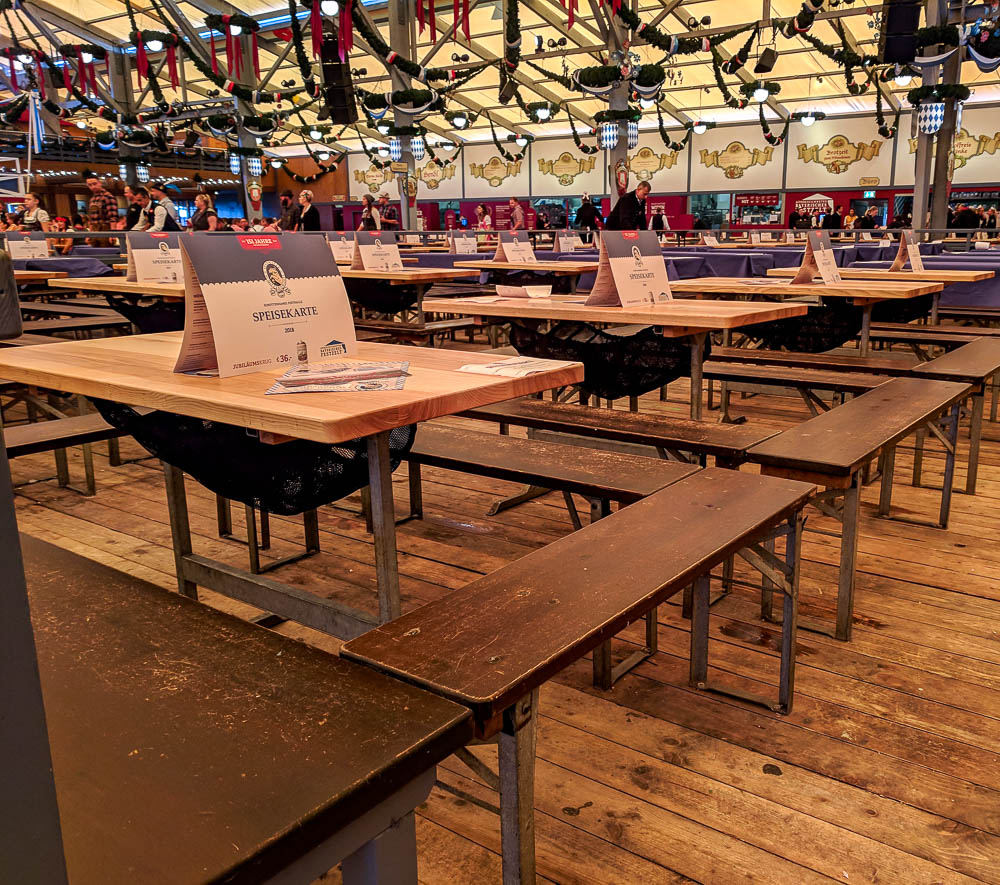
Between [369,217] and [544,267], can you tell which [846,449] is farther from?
[369,217]

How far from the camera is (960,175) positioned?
66.7 feet

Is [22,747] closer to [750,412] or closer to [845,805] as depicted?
[845,805]

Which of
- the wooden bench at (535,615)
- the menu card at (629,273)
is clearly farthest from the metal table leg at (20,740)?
the menu card at (629,273)

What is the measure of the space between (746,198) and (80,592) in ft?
77.8

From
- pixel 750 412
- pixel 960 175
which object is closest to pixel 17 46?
pixel 750 412

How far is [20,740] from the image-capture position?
453 millimetres

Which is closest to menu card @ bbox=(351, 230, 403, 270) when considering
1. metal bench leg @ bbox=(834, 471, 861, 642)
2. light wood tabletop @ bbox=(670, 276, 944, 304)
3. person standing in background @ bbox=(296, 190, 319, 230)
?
light wood tabletop @ bbox=(670, 276, 944, 304)

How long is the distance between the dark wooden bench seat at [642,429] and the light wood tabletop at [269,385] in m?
0.58

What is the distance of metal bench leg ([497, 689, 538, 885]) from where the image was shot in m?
1.17

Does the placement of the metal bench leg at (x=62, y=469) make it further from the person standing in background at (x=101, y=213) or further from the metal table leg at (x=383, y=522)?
the person standing in background at (x=101, y=213)

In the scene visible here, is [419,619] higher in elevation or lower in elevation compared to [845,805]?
higher

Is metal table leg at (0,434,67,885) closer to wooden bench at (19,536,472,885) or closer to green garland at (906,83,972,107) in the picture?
wooden bench at (19,536,472,885)

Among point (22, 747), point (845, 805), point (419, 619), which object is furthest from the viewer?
point (845, 805)

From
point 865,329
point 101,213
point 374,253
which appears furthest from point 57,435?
point 101,213
